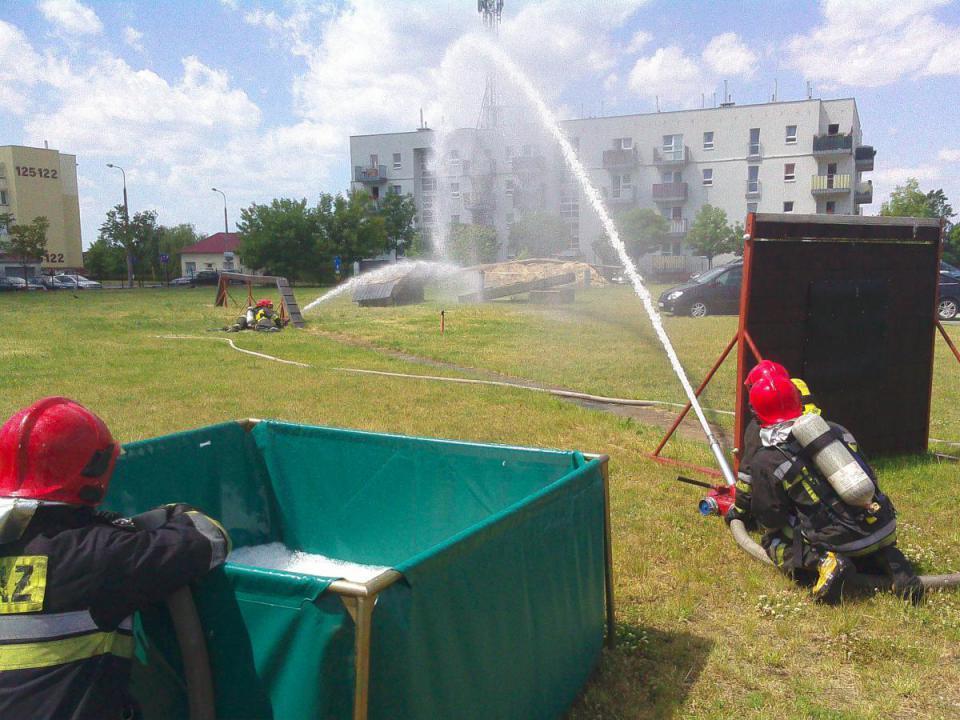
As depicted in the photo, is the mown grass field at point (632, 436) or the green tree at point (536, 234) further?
the green tree at point (536, 234)

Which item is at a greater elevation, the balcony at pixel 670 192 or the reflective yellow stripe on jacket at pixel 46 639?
the balcony at pixel 670 192

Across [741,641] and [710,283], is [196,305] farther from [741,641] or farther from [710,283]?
[741,641]

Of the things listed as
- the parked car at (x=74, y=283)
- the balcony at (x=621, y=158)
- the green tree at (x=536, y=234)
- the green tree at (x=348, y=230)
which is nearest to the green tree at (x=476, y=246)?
the green tree at (x=536, y=234)

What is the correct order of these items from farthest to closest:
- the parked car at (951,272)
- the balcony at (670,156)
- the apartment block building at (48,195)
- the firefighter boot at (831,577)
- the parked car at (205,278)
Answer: the apartment block building at (48,195), the parked car at (205,278), the balcony at (670,156), the parked car at (951,272), the firefighter boot at (831,577)

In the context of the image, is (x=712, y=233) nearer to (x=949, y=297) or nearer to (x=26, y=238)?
(x=949, y=297)

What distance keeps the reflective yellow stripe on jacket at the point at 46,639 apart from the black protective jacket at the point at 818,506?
359 centimetres

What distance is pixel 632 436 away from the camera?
27.7 ft

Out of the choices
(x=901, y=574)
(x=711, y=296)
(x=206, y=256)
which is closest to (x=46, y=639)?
(x=901, y=574)

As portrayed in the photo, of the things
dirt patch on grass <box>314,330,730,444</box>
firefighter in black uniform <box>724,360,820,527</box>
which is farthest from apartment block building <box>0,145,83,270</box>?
firefighter in black uniform <box>724,360,820,527</box>

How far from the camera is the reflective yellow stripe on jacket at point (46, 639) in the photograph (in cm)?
213

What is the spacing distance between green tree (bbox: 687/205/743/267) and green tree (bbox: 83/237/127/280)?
2023 inches

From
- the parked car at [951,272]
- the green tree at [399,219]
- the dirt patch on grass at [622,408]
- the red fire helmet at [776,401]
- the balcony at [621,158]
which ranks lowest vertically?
the dirt patch on grass at [622,408]

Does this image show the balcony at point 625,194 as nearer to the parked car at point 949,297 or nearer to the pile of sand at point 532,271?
the pile of sand at point 532,271

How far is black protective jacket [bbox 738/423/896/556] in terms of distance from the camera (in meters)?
4.32
